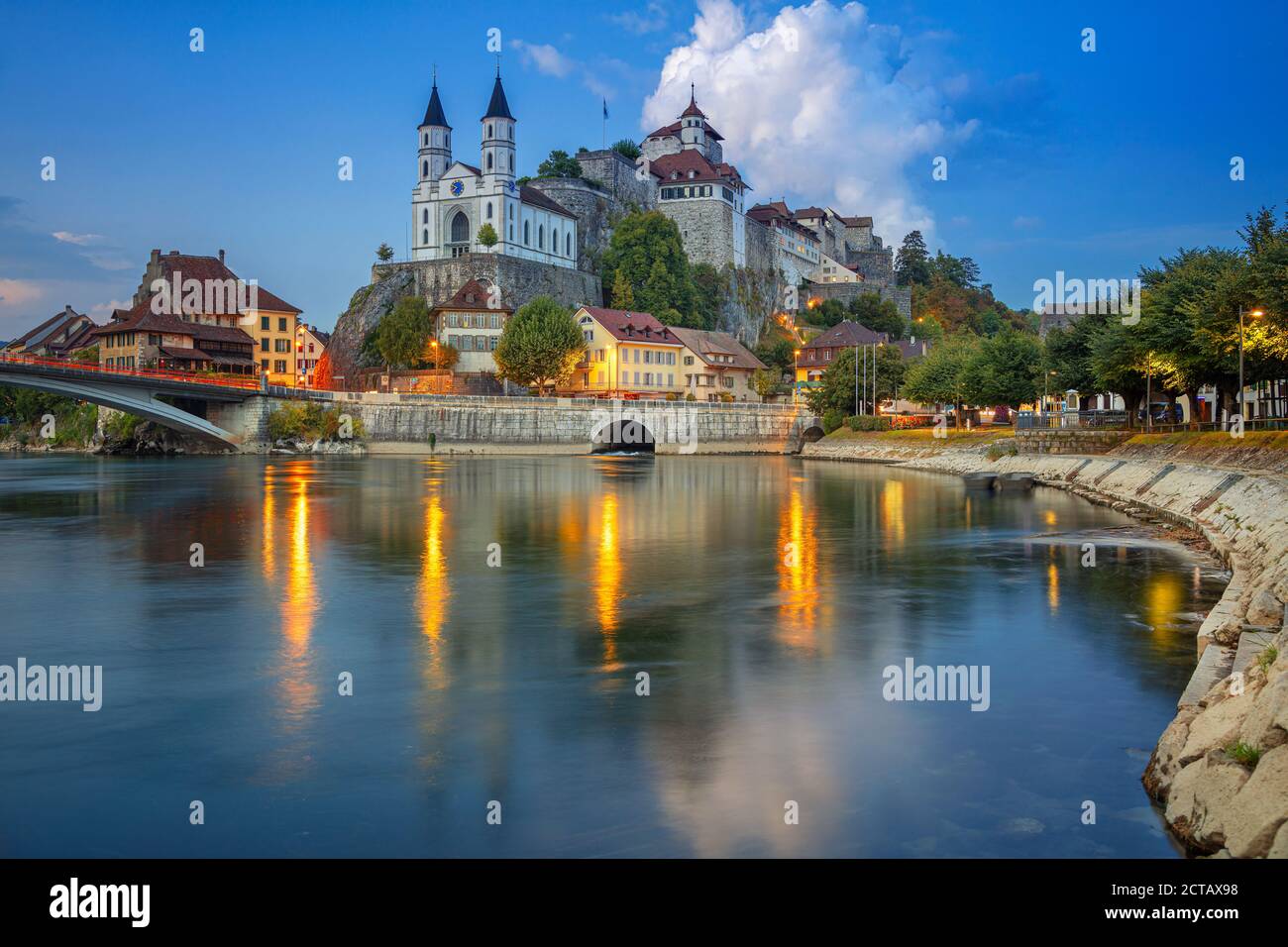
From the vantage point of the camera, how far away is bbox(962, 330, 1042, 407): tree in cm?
8681

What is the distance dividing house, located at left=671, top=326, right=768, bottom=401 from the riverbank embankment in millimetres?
75682

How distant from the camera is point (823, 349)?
5315 inches

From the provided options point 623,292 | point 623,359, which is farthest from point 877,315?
point 623,359

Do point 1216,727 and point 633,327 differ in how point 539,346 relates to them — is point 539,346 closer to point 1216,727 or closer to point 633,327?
point 633,327

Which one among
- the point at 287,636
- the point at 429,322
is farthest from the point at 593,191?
the point at 287,636

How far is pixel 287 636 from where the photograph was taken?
2000 cm

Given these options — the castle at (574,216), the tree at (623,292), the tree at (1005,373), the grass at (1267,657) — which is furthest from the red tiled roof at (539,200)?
the grass at (1267,657)

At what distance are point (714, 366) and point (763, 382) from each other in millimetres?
8028

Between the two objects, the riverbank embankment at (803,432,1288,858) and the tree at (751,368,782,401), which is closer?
the riverbank embankment at (803,432,1288,858)

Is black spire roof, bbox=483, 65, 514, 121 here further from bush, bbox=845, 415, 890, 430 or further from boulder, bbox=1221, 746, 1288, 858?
boulder, bbox=1221, 746, 1288, 858

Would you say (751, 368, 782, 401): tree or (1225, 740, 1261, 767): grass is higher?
(751, 368, 782, 401): tree

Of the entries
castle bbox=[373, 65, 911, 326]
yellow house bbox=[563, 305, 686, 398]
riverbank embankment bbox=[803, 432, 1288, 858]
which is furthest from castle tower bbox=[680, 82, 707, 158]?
riverbank embankment bbox=[803, 432, 1288, 858]

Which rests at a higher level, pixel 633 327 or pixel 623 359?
pixel 633 327

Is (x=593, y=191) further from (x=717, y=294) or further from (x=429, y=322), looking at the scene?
(x=429, y=322)
